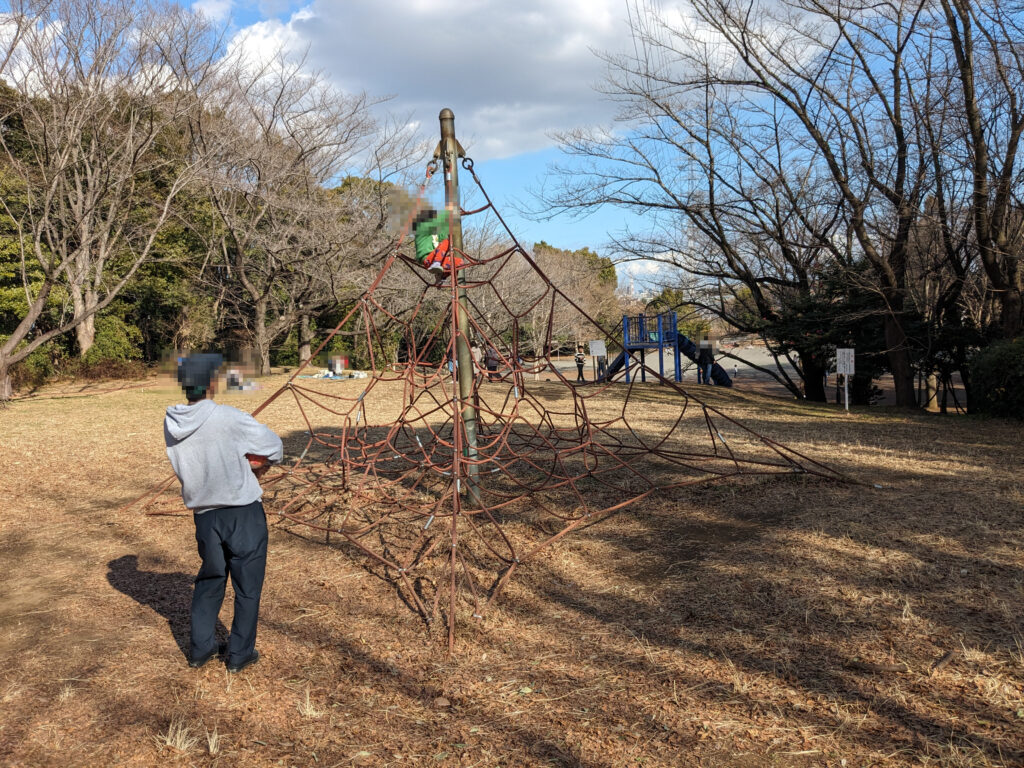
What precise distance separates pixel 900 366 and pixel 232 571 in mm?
12097

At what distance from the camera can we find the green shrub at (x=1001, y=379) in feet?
28.8

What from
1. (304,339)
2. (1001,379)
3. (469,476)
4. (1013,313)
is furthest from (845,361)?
(304,339)

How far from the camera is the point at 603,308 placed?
29406 millimetres

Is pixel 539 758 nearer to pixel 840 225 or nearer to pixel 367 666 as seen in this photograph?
pixel 367 666

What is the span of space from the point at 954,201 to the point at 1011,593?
32.2ft

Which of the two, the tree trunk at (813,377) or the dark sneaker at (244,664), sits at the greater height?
the tree trunk at (813,377)

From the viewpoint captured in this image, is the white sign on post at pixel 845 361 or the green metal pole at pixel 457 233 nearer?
the green metal pole at pixel 457 233

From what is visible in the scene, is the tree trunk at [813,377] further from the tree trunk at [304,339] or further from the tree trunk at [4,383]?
the tree trunk at [4,383]

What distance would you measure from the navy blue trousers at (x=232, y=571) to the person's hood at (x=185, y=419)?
1.00 ft

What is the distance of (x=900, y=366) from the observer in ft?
39.8

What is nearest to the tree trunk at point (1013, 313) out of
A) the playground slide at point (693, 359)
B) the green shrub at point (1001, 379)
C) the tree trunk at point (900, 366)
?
the green shrub at point (1001, 379)

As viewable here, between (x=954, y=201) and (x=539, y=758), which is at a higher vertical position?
(x=954, y=201)

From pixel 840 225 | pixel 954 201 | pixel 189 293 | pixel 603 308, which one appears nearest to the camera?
pixel 954 201

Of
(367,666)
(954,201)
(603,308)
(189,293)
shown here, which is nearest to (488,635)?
(367,666)
